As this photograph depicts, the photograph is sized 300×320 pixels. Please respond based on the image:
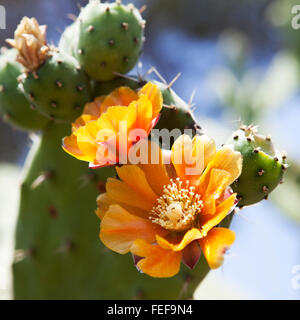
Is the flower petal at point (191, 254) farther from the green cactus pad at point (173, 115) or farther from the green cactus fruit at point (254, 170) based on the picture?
the green cactus pad at point (173, 115)

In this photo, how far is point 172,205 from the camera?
2.63ft

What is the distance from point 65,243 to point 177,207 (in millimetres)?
524

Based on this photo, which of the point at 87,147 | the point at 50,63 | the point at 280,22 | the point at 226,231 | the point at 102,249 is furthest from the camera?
the point at 280,22

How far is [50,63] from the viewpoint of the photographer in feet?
3.32

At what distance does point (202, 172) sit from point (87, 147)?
19cm

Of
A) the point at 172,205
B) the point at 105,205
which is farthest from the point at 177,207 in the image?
the point at 105,205

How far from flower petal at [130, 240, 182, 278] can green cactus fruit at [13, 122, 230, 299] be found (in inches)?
13.9

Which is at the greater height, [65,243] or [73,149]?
[73,149]

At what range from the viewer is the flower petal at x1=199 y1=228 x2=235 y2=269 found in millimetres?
708

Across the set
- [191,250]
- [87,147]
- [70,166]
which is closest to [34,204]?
[70,166]

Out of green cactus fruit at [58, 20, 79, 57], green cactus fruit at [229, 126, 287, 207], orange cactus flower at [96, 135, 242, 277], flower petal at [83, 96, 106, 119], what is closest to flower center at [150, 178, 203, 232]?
orange cactus flower at [96, 135, 242, 277]

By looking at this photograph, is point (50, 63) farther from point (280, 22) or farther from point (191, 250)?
point (280, 22)

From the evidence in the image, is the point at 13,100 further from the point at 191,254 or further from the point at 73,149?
the point at 191,254

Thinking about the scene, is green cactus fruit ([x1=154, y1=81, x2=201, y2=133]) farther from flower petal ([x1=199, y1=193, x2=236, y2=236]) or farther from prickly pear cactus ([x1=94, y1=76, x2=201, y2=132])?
flower petal ([x1=199, y1=193, x2=236, y2=236])
